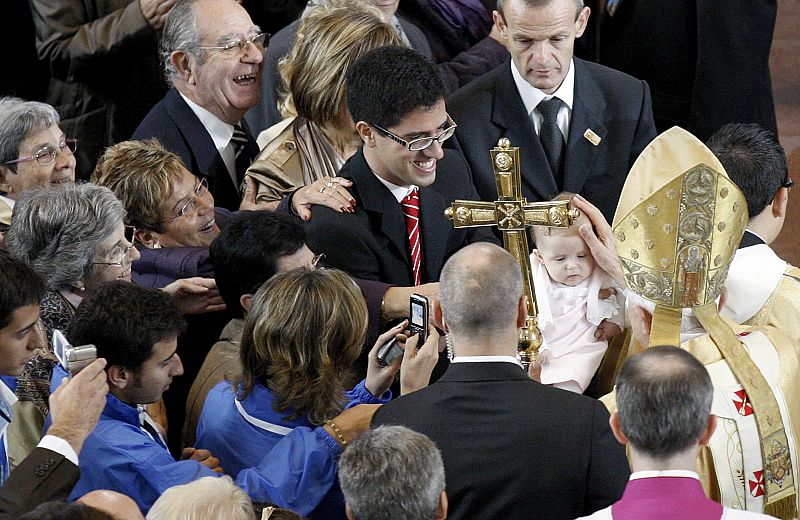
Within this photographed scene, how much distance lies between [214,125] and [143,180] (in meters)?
0.71

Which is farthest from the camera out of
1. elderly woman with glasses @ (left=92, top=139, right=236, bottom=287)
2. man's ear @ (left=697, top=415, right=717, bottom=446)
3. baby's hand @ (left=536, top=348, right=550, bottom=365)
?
elderly woman with glasses @ (left=92, top=139, right=236, bottom=287)

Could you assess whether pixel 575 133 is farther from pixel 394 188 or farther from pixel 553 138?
pixel 394 188

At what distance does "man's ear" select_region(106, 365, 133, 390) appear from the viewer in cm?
328

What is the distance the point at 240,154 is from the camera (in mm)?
5008

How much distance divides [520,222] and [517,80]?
122 centimetres

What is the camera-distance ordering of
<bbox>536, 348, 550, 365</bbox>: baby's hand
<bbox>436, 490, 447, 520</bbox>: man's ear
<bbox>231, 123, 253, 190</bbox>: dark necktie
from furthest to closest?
<bbox>231, 123, 253, 190</bbox>: dark necktie
<bbox>536, 348, 550, 365</bbox>: baby's hand
<bbox>436, 490, 447, 520</bbox>: man's ear

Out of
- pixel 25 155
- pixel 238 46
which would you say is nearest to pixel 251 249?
pixel 25 155

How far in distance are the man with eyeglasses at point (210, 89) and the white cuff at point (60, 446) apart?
1994 millimetres

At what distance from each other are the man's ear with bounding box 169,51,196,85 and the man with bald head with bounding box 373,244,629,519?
224 centimetres

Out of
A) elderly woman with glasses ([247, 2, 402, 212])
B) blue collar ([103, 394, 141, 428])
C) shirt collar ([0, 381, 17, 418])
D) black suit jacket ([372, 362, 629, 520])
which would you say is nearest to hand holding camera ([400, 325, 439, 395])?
black suit jacket ([372, 362, 629, 520])

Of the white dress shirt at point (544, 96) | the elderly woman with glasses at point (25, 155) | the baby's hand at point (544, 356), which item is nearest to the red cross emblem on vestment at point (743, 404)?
the baby's hand at point (544, 356)

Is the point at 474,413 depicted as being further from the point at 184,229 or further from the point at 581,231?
the point at 184,229

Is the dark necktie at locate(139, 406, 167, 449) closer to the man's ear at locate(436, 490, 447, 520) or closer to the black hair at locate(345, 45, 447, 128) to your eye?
the man's ear at locate(436, 490, 447, 520)

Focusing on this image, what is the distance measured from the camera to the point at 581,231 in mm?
3967
